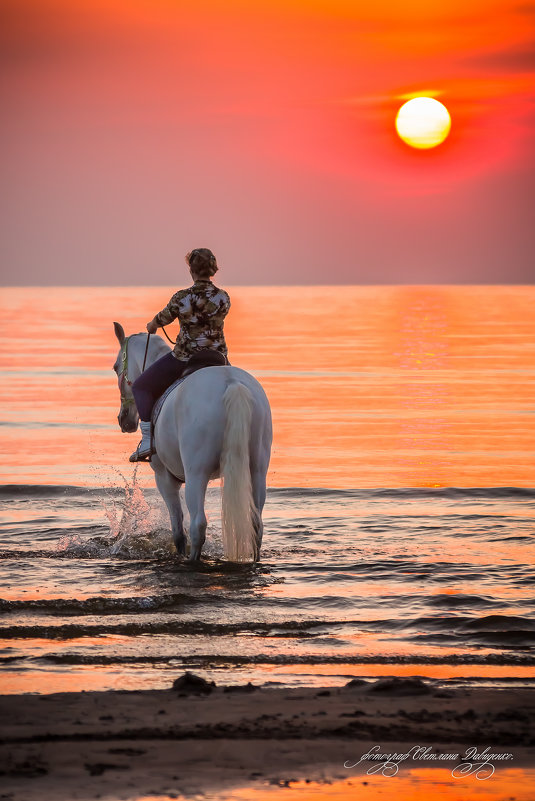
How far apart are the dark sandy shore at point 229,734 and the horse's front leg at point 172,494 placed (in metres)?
4.49

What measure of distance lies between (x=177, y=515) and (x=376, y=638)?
332cm

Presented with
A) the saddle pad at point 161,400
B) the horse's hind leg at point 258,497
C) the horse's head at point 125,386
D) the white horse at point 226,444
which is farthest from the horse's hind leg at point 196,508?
the horse's head at point 125,386

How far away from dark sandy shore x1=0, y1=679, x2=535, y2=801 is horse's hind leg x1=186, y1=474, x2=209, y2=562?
3526 mm

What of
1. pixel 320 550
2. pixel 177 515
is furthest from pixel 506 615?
pixel 177 515

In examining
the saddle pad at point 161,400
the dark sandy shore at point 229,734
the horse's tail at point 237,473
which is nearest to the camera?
the dark sandy shore at point 229,734

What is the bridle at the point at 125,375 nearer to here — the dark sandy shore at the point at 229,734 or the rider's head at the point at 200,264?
the rider's head at the point at 200,264

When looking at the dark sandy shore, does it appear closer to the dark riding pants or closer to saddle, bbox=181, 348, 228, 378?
saddle, bbox=181, 348, 228, 378

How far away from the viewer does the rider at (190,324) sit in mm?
10164

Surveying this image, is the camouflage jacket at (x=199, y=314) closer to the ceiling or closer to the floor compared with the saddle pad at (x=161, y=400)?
closer to the ceiling

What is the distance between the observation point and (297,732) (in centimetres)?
548

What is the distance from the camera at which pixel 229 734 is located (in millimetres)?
5469

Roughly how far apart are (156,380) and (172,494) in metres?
1.09

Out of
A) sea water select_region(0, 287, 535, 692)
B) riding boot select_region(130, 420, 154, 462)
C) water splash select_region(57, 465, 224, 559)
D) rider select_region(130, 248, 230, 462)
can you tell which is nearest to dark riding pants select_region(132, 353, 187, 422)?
rider select_region(130, 248, 230, 462)

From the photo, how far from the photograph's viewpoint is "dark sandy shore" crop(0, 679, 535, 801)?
496 cm
